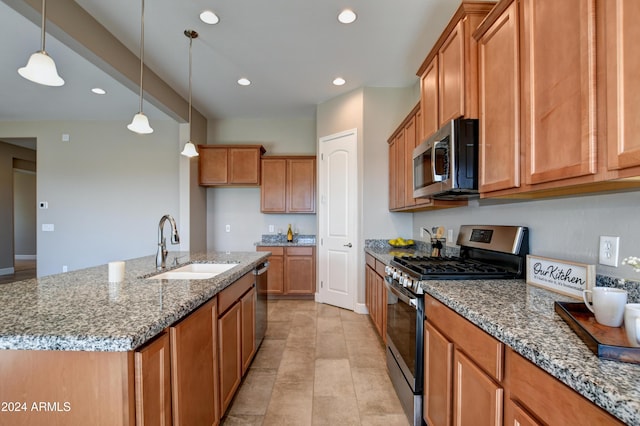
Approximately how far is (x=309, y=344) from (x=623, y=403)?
101 inches

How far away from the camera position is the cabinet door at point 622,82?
2.62 ft

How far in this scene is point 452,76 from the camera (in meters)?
1.79

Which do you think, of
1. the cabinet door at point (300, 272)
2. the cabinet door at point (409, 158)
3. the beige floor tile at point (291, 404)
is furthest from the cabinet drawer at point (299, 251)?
the beige floor tile at point (291, 404)

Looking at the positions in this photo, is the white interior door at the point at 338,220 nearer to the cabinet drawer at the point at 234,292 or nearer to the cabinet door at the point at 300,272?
the cabinet door at the point at 300,272

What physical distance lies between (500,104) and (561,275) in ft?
2.78

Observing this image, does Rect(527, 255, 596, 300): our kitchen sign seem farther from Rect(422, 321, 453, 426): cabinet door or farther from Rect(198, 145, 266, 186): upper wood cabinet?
Rect(198, 145, 266, 186): upper wood cabinet

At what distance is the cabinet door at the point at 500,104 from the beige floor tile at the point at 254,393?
6.43 ft

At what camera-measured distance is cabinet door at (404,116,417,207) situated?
2.69m

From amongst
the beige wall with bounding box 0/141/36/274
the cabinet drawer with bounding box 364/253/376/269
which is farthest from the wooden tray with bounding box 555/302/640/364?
the beige wall with bounding box 0/141/36/274

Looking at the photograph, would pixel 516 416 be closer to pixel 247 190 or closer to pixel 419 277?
pixel 419 277

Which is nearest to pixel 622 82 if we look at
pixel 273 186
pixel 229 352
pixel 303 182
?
pixel 229 352

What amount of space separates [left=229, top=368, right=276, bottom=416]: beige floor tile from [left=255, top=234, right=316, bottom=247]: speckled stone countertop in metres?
2.20

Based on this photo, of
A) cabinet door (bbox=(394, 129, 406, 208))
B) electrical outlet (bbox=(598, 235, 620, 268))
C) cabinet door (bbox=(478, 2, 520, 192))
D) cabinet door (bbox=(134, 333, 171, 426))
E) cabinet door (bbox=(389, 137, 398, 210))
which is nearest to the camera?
cabinet door (bbox=(134, 333, 171, 426))

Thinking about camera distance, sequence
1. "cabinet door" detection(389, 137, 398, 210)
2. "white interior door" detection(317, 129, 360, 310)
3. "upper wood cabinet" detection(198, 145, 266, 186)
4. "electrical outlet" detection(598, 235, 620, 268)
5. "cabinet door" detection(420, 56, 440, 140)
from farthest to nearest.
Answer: "upper wood cabinet" detection(198, 145, 266, 186), "white interior door" detection(317, 129, 360, 310), "cabinet door" detection(389, 137, 398, 210), "cabinet door" detection(420, 56, 440, 140), "electrical outlet" detection(598, 235, 620, 268)
